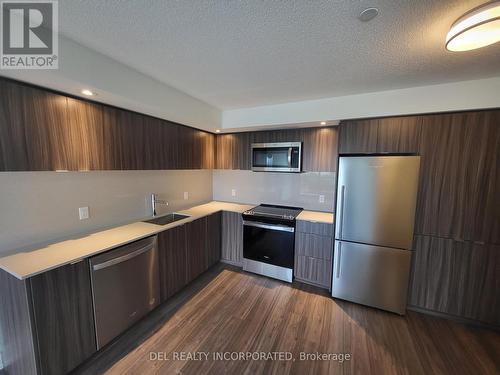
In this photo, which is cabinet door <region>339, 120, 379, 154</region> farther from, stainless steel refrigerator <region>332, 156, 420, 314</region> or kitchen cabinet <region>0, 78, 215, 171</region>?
kitchen cabinet <region>0, 78, 215, 171</region>

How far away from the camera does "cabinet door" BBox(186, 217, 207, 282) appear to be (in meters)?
2.58

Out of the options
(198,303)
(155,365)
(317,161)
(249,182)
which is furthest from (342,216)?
(155,365)

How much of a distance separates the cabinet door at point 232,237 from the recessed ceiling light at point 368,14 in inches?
98.0

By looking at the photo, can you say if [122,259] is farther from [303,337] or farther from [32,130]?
[303,337]

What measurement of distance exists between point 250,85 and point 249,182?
68.8 inches

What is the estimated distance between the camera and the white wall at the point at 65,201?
1.54m

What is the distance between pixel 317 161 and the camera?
2803mm

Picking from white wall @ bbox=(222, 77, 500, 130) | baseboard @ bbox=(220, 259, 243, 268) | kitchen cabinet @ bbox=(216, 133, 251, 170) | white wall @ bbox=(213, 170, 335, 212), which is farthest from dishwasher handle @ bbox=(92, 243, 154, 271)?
white wall @ bbox=(222, 77, 500, 130)

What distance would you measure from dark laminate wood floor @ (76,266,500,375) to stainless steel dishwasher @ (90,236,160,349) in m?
0.24

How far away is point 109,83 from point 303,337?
2834 millimetres

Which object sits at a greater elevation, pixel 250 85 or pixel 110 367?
pixel 250 85

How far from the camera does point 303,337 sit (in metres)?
1.92

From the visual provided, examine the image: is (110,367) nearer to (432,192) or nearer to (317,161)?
(317,161)

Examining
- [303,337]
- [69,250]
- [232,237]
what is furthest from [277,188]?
[69,250]
